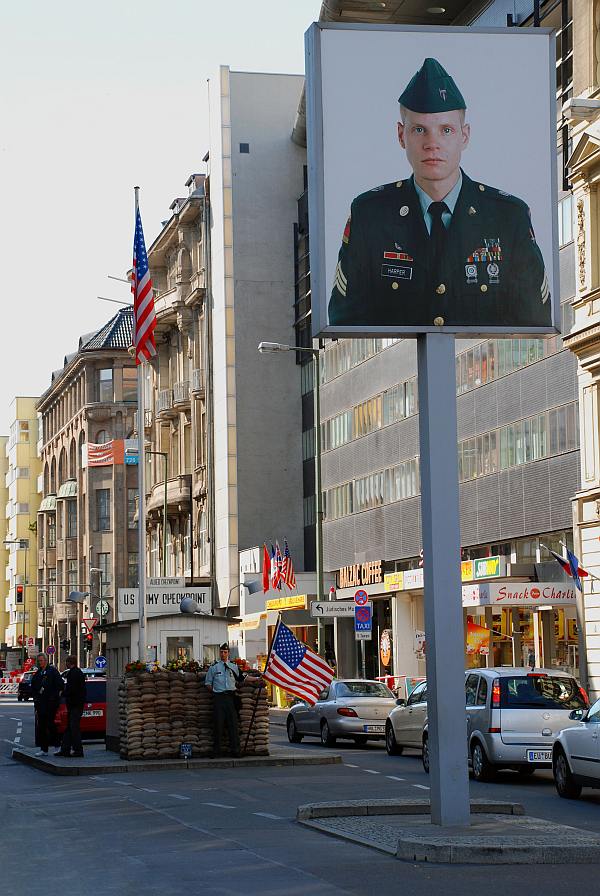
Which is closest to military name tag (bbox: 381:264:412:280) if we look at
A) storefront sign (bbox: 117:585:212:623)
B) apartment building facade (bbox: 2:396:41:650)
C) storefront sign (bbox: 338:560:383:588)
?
storefront sign (bbox: 117:585:212:623)

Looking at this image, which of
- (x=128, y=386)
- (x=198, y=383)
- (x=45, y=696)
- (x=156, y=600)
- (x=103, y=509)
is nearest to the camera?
(x=45, y=696)

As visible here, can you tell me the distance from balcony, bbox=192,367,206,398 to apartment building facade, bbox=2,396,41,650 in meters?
69.1

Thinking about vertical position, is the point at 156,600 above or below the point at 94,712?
above

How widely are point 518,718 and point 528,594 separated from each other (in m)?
17.8

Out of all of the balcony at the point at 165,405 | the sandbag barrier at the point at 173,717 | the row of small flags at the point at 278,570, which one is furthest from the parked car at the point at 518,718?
the balcony at the point at 165,405

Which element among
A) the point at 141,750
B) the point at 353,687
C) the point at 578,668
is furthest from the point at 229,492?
the point at 141,750

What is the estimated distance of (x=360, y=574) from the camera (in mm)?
59969

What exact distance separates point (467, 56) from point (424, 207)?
169 centimetres

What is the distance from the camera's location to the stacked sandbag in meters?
27.8

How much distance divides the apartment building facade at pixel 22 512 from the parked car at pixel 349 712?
118 meters

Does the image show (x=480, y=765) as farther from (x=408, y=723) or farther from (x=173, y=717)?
(x=173, y=717)

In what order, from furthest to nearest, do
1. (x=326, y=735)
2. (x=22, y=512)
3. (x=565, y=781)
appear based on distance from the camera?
(x=22, y=512), (x=326, y=735), (x=565, y=781)

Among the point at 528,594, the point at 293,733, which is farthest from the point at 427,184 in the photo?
the point at 528,594

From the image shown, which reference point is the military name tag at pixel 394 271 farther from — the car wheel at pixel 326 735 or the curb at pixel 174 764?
the car wheel at pixel 326 735
